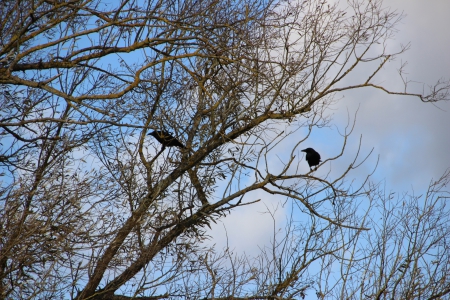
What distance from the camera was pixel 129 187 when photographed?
923 cm

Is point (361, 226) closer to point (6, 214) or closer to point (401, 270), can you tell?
point (401, 270)

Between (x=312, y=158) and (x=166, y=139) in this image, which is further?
(x=312, y=158)

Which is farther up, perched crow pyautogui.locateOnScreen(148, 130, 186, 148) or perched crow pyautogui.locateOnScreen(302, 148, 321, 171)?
perched crow pyautogui.locateOnScreen(302, 148, 321, 171)

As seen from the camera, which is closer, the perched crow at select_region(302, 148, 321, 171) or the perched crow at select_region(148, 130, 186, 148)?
the perched crow at select_region(148, 130, 186, 148)

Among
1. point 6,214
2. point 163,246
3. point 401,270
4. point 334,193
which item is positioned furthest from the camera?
point 163,246

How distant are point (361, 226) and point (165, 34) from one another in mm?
4289

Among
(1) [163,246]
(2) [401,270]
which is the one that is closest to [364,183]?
(2) [401,270]

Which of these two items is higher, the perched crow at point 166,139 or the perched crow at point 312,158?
the perched crow at point 312,158

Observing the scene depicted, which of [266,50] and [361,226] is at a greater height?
[266,50]

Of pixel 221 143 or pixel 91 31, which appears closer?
pixel 91 31

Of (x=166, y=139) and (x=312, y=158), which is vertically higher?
(x=312, y=158)

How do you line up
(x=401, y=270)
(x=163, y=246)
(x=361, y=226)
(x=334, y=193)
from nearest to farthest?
1. (x=401, y=270)
2. (x=361, y=226)
3. (x=334, y=193)
4. (x=163, y=246)

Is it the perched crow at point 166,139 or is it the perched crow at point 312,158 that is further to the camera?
the perched crow at point 312,158

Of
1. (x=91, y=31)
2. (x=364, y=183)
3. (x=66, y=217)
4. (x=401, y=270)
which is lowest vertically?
(x=401, y=270)
